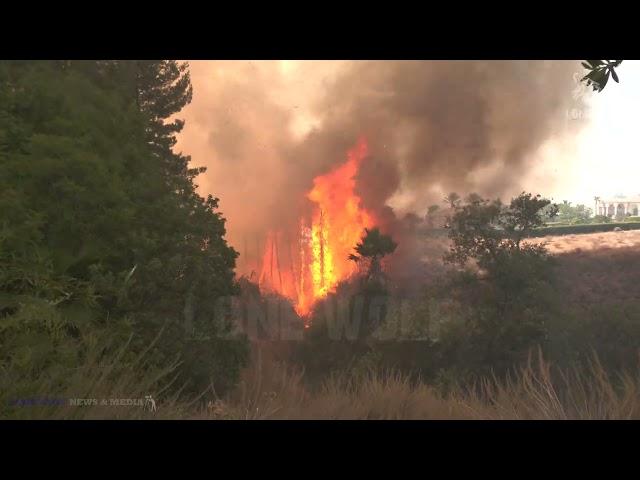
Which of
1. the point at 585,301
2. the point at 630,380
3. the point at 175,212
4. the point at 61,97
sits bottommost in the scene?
the point at 585,301

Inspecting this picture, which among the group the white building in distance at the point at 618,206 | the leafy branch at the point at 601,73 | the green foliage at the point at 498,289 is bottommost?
the green foliage at the point at 498,289

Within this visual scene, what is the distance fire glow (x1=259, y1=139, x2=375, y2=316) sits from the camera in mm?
65312

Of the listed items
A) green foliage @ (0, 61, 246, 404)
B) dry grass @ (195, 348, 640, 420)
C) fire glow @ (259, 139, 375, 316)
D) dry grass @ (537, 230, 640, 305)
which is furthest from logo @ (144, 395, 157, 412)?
fire glow @ (259, 139, 375, 316)

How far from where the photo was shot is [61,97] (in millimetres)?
19688

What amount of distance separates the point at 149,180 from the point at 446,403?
57.3 ft

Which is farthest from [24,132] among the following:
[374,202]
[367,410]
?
[374,202]

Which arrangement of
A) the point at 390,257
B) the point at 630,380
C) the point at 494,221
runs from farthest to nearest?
the point at 390,257
the point at 494,221
the point at 630,380

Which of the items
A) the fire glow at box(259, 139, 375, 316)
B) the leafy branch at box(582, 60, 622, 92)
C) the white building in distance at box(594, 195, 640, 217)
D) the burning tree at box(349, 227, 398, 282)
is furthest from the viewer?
the fire glow at box(259, 139, 375, 316)

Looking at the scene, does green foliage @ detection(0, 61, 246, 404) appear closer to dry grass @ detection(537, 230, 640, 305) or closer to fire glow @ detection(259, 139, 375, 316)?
dry grass @ detection(537, 230, 640, 305)

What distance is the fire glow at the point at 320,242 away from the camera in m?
65.3

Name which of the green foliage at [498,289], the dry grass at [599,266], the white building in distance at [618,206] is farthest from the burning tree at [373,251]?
the white building in distance at [618,206]

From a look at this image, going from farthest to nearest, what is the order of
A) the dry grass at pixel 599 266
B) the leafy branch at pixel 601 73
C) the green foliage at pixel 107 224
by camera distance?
1. the dry grass at pixel 599 266
2. the green foliage at pixel 107 224
3. the leafy branch at pixel 601 73

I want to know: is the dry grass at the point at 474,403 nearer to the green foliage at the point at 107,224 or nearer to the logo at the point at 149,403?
the logo at the point at 149,403
